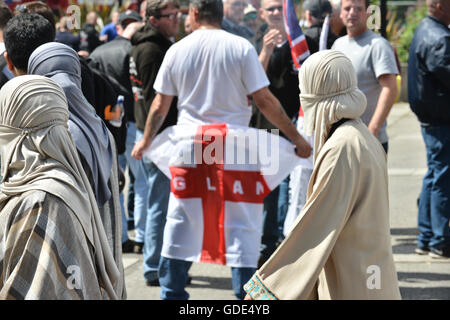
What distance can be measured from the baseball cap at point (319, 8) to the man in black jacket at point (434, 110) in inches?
34.0

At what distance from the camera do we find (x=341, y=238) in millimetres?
3322

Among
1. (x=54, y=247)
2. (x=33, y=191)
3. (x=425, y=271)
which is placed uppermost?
(x=33, y=191)

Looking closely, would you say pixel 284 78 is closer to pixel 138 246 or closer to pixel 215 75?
pixel 215 75

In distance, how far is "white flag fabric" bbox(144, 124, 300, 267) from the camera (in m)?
5.18

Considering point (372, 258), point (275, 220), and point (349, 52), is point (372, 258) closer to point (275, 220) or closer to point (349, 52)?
point (349, 52)

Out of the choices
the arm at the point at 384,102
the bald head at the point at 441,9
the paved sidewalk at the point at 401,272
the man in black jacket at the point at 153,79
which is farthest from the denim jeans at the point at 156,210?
the bald head at the point at 441,9

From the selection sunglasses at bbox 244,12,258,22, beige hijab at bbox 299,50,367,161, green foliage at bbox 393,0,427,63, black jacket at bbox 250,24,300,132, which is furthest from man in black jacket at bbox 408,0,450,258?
green foliage at bbox 393,0,427,63

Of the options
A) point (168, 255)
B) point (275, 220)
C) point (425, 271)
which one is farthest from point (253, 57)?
point (425, 271)

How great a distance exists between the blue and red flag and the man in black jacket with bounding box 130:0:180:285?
0.92 meters

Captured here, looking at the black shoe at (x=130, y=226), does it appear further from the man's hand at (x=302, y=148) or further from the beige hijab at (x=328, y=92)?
the beige hijab at (x=328, y=92)

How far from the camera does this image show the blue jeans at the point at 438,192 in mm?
6645

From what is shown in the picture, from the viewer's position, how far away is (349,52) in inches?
235

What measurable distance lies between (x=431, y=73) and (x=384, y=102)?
115 centimetres

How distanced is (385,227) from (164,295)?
2.40 metres
